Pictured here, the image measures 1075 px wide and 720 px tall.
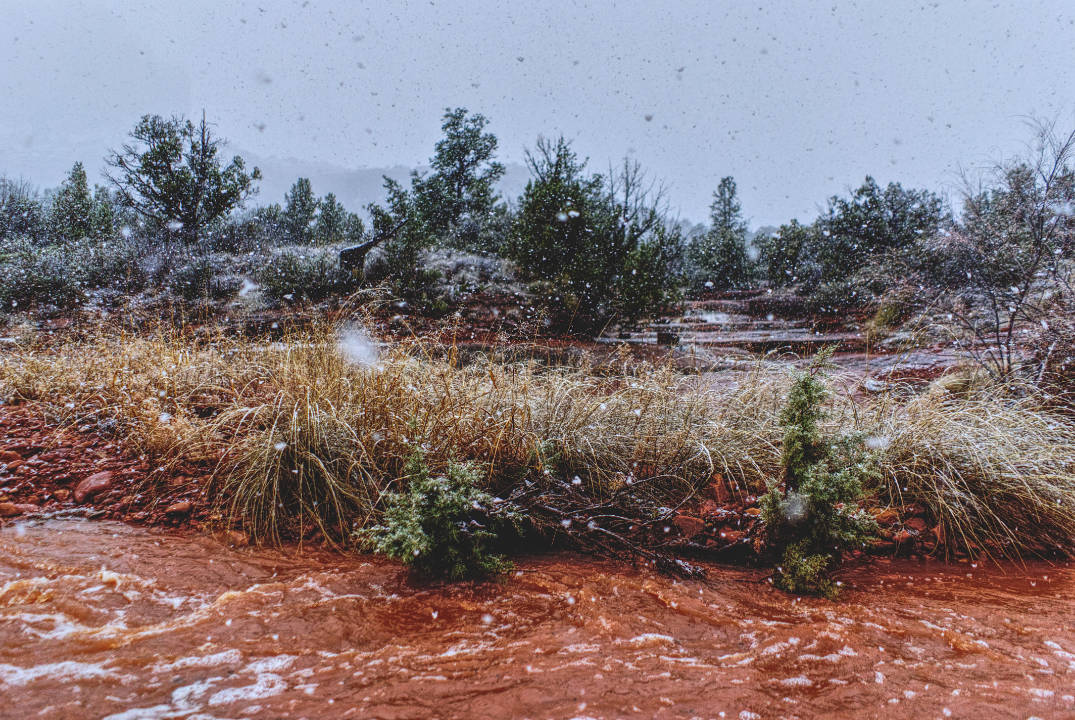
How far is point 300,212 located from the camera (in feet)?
69.6

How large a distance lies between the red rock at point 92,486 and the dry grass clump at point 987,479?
429cm

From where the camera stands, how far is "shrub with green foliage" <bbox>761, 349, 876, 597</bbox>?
6.11ft

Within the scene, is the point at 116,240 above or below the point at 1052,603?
above

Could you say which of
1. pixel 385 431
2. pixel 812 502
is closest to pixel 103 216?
pixel 385 431

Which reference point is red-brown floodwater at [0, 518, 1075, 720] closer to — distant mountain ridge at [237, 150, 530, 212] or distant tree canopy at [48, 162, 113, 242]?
distant tree canopy at [48, 162, 113, 242]

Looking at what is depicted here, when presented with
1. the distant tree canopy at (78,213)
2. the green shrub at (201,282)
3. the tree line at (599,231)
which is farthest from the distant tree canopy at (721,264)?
the distant tree canopy at (78,213)

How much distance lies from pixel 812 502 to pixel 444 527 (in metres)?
1.52

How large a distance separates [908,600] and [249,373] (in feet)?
13.6

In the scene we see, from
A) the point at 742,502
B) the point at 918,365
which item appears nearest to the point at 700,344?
the point at 918,365

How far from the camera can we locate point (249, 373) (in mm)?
3498

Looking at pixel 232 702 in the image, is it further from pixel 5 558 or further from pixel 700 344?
pixel 700 344

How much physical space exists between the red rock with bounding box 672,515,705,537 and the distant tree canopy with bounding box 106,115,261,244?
15645 millimetres

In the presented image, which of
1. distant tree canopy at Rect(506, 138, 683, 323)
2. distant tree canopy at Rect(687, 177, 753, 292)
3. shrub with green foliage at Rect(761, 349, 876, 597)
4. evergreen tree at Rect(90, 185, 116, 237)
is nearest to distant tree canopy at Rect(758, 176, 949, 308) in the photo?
distant tree canopy at Rect(687, 177, 753, 292)

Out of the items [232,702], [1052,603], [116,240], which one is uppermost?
[116,240]
